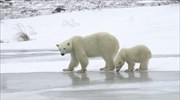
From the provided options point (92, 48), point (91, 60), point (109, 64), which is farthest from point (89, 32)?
point (109, 64)

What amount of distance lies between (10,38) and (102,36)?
43.6 feet

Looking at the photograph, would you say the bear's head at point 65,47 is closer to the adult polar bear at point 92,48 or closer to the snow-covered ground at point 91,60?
the adult polar bear at point 92,48

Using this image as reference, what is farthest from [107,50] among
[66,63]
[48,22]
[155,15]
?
[48,22]

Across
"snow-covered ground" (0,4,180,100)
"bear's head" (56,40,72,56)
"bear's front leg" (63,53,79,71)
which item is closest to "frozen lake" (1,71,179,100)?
"snow-covered ground" (0,4,180,100)

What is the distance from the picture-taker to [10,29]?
27062 mm

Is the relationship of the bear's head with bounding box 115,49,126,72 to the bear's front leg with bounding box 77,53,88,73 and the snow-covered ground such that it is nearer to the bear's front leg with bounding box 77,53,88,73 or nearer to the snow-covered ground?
the snow-covered ground

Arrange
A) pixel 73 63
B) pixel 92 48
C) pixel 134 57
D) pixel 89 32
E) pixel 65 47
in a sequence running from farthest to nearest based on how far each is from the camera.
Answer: pixel 89 32, pixel 73 63, pixel 92 48, pixel 65 47, pixel 134 57

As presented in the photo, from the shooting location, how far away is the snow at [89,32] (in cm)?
1355

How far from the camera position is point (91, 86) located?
32.0 feet

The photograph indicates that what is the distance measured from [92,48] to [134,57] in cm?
119

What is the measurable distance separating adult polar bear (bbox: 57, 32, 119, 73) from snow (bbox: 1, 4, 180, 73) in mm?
486

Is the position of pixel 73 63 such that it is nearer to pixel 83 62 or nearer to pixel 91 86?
pixel 83 62

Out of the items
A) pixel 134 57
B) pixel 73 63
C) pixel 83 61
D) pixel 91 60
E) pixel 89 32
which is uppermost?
pixel 134 57

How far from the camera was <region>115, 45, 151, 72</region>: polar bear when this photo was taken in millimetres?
11547
